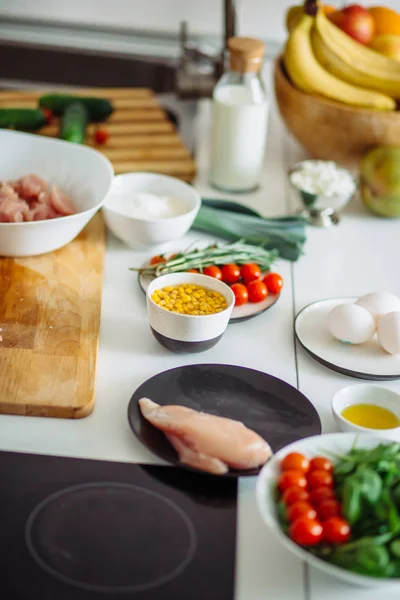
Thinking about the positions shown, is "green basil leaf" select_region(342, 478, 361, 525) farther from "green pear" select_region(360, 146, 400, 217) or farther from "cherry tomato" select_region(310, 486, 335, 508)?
"green pear" select_region(360, 146, 400, 217)

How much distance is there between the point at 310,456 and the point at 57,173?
983 millimetres

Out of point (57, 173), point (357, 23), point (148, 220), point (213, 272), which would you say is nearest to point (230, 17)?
point (357, 23)

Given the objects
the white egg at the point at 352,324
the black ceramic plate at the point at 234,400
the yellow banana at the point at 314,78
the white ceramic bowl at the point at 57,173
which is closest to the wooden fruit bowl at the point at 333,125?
the yellow banana at the point at 314,78

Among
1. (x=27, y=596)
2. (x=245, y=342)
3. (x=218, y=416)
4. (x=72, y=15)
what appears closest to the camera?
(x=27, y=596)

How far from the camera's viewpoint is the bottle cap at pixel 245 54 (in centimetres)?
174

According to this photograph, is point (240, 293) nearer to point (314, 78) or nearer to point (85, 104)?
point (314, 78)

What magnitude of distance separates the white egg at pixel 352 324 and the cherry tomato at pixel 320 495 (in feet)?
1.38

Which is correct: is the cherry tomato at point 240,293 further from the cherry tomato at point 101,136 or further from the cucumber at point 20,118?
the cucumber at point 20,118

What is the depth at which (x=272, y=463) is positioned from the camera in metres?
0.98

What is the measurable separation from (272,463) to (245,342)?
0.42 metres

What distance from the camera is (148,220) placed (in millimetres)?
1534

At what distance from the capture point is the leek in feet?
5.39

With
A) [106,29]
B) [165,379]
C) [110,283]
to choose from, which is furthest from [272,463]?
[106,29]

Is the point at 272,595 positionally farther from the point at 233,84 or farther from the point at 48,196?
the point at 233,84
